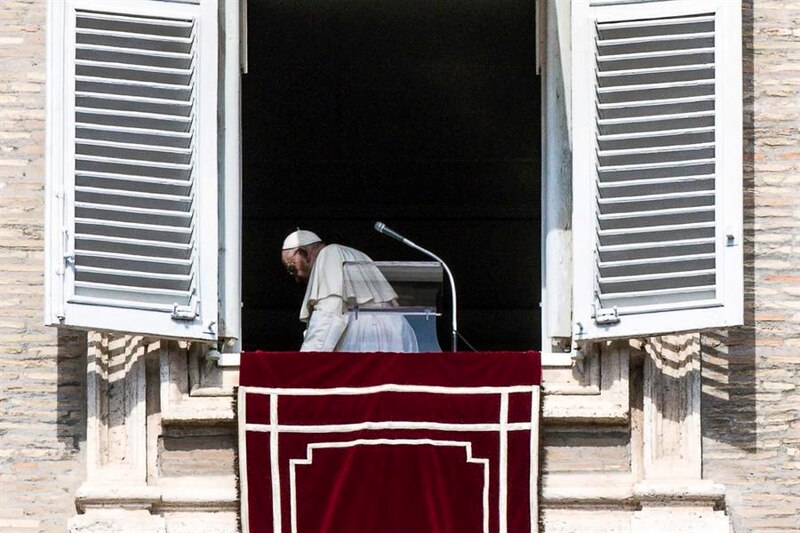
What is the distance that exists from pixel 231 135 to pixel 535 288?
7514 millimetres

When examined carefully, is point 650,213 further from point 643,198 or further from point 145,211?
point 145,211

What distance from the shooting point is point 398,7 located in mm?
12664

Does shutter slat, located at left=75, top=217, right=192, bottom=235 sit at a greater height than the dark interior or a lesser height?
lesser

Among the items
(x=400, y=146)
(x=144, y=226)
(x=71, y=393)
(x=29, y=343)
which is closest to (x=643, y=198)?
(x=144, y=226)

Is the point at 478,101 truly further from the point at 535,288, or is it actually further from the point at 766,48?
the point at 766,48

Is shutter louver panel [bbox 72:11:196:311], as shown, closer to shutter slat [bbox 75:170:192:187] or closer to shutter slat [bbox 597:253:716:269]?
shutter slat [bbox 75:170:192:187]

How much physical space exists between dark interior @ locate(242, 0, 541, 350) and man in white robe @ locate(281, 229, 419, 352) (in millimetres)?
2789

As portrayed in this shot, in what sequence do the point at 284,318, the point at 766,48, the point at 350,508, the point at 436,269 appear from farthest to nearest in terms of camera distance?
the point at 284,318 < the point at 436,269 < the point at 766,48 < the point at 350,508

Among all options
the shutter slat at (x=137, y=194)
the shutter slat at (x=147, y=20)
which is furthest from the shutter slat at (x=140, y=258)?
the shutter slat at (x=147, y=20)

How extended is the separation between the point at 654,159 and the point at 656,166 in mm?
37

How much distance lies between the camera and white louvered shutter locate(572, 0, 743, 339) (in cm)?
845

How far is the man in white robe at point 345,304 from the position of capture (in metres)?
9.31

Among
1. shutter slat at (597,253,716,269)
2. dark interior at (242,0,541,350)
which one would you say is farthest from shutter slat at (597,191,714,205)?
dark interior at (242,0,541,350)

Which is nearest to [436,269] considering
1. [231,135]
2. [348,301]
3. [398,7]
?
[348,301]
